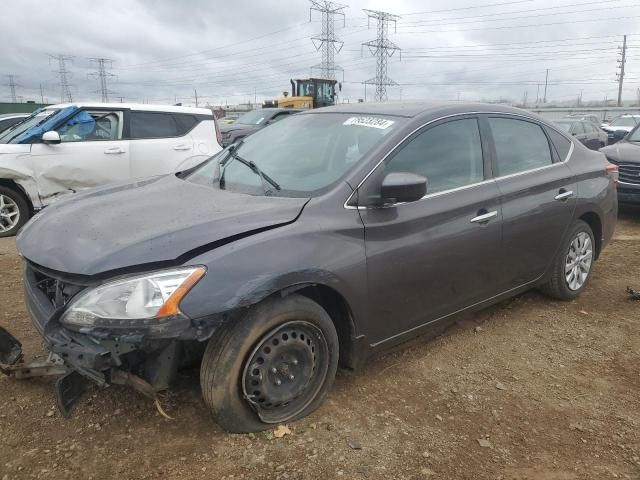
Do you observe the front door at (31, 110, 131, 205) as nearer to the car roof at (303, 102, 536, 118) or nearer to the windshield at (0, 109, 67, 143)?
the windshield at (0, 109, 67, 143)

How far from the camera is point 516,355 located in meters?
3.60

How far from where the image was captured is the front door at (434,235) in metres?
2.90

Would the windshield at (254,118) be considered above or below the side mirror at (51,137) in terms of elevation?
above

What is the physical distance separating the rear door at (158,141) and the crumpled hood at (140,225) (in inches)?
182

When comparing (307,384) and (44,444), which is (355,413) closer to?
(307,384)

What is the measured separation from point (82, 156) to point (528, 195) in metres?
5.92

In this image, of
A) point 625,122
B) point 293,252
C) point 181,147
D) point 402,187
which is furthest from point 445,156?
point 625,122

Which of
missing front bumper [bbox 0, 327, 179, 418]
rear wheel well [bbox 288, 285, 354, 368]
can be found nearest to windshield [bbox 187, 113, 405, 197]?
rear wheel well [bbox 288, 285, 354, 368]

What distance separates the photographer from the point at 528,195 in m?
3.79

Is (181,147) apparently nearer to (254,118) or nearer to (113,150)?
(113,150)

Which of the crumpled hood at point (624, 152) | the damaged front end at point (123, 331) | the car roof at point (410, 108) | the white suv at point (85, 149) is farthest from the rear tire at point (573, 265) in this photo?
the white suv at point (85, 149)

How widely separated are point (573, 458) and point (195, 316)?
6.37 feet

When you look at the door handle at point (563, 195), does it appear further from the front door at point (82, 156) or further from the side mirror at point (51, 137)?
the side mirror at point (51, 137)

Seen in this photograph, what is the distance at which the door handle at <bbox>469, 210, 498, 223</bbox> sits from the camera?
→ 3373 mm
